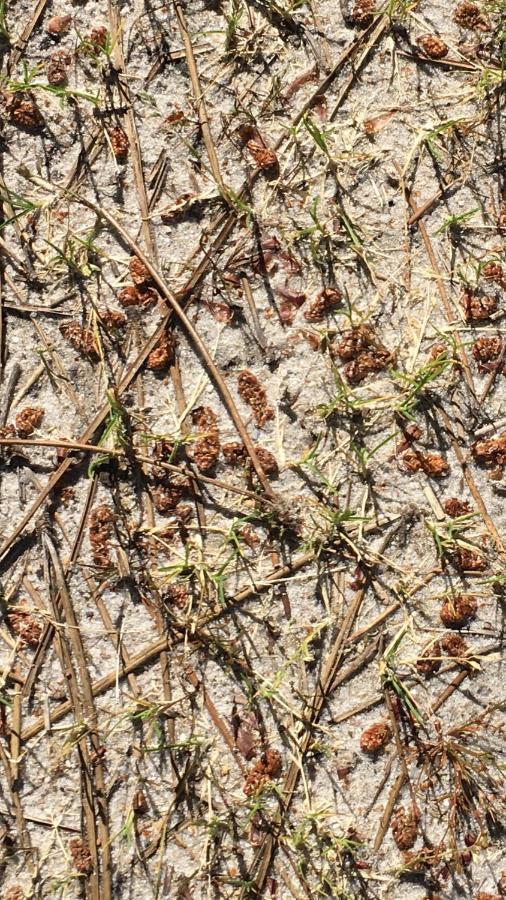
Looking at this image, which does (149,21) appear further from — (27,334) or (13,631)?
(13,631)

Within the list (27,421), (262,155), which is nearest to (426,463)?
(262,155)

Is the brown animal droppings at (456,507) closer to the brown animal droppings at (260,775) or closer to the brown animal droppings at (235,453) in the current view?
the brown animal droppings at (235,453)

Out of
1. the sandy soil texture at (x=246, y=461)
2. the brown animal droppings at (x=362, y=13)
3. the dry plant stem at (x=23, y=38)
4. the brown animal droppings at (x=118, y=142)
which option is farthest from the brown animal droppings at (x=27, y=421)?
the brown animal droppings at (x=362, y=13)

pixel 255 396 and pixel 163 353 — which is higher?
pixel 163 353

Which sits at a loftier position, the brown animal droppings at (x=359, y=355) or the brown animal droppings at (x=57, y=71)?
the brown animal droppings at (x=57, y=71)

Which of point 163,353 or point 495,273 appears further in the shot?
point 495,273

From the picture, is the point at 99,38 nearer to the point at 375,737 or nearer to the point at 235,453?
the point at 235,453

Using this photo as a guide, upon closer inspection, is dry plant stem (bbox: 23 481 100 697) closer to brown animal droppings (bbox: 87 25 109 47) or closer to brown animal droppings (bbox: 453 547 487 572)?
brown animal droppings (bbox: 453 547 487 572)
